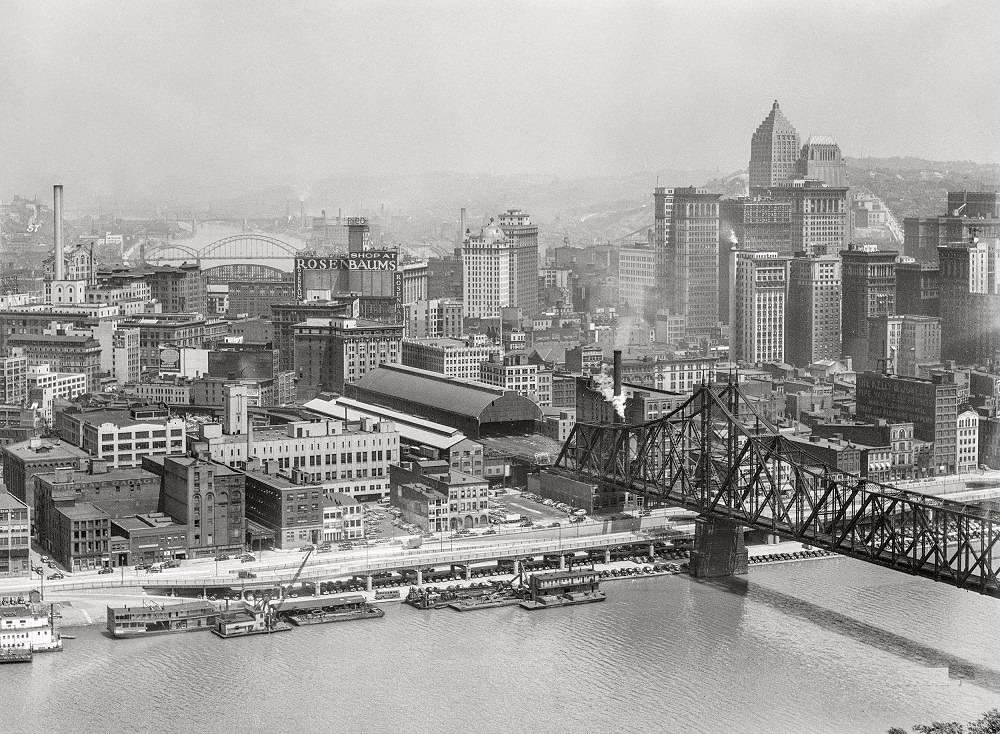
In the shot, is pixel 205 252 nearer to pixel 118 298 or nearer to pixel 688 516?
pixel 118 298

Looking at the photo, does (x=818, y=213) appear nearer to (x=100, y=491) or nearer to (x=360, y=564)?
(x=100, y=491)

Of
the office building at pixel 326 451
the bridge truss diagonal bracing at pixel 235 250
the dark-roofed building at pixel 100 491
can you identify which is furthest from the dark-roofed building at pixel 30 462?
the bridge truss diagonal bracing at pixel 235 250

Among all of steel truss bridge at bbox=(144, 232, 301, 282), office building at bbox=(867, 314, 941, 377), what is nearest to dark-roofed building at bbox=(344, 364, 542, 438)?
office building at bbox=(867, 314, 941, 377)

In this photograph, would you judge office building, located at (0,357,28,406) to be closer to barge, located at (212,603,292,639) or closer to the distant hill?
barge, located at (212,603,292,639)

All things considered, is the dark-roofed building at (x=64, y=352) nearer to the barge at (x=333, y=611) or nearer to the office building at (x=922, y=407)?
the office building at (x=922, y=407)

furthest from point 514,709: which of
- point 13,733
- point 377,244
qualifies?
point 377,244

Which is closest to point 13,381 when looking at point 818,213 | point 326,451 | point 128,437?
point 128,437

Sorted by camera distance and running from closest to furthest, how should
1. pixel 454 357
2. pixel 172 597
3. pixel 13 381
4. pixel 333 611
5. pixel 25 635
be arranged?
pixel 25 635, pixel 333 611, pixel 172 597, pixel 13 381, pixel 454 357
